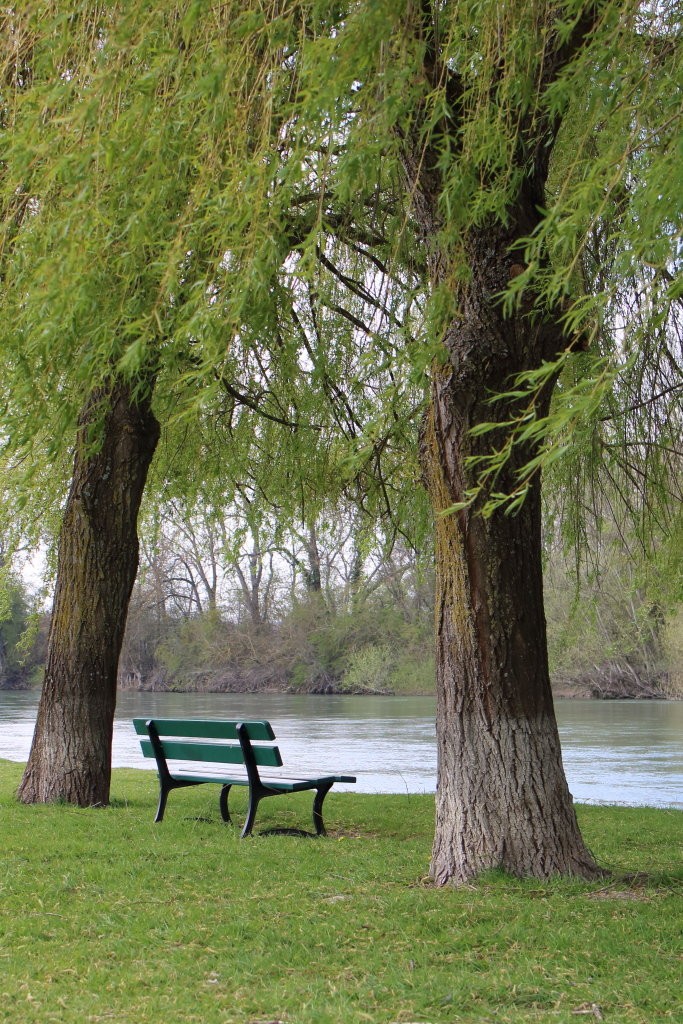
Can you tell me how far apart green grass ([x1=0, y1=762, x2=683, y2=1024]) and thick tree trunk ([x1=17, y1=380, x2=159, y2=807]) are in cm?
128

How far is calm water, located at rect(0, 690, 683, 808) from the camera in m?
12.4

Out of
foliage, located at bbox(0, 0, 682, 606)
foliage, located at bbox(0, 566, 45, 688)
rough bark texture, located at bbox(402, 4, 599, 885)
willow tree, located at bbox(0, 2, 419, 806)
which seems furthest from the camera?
foliage, located at bbox(0, 566, 45, 688)

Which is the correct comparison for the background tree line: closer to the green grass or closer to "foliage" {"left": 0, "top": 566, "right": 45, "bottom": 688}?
"foliage" {"left": 0, "top": 566, "right": 45, "bottom": 688}

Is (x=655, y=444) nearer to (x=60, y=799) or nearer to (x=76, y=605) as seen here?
(x=76, y=605)

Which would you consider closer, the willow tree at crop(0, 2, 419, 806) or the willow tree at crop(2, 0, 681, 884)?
the willow tree at crop(2, 0, 681, 884)

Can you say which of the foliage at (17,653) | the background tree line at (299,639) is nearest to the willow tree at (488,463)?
the background tree line at (299,639)

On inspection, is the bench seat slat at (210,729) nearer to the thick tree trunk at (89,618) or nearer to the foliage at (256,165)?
the thick tree trunk at (89,618)

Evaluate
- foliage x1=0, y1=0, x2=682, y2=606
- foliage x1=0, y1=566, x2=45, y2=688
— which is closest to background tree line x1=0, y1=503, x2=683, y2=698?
foliage x1=0, y1=566, x2=45, y2=688

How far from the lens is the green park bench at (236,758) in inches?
274

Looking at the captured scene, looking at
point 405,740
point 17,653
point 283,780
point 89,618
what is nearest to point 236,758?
Result: point 283,780

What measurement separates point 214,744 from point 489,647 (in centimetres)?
257

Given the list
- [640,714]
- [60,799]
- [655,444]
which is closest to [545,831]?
[655,444]

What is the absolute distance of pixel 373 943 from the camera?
168 inches

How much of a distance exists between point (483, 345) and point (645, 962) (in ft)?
9.54
